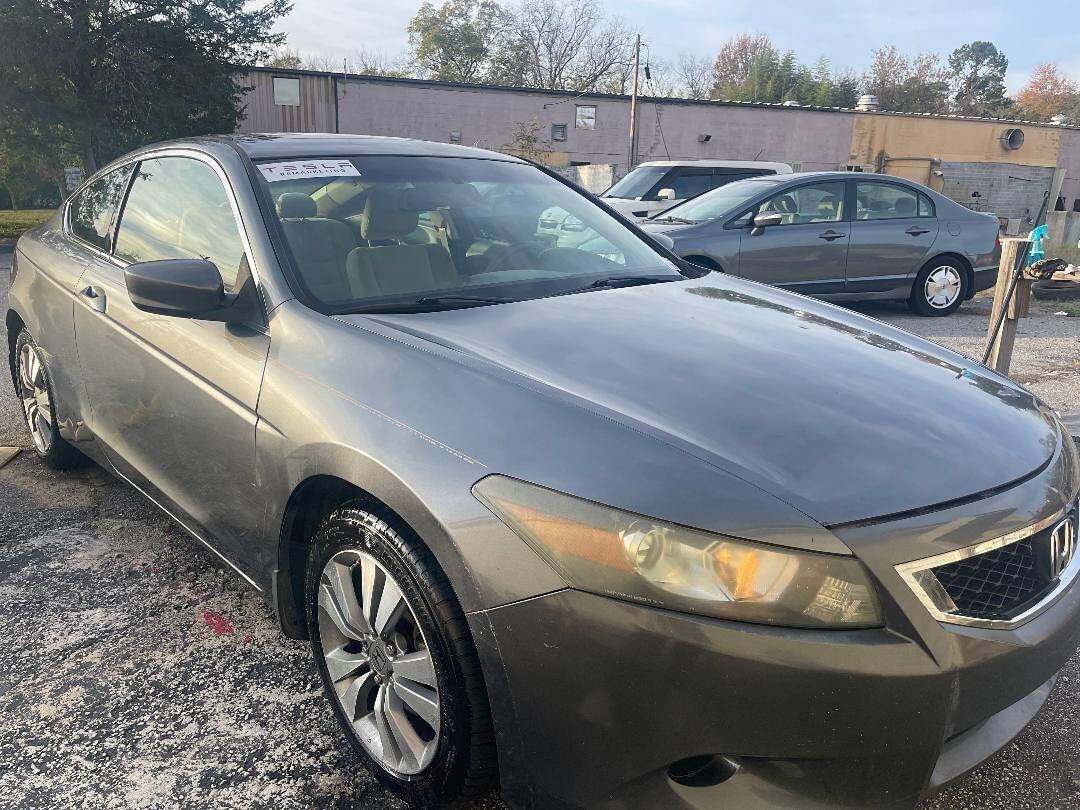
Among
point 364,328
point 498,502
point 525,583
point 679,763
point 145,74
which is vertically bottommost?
point 679,763

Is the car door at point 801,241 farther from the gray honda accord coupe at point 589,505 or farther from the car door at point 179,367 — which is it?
the car door at point 179,367

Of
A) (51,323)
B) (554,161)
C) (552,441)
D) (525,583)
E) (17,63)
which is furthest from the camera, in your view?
(554,161)

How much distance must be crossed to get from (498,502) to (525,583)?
0.52 feet

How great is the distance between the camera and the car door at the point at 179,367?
228cm

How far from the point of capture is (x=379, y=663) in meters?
1.94

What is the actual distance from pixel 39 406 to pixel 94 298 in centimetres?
111

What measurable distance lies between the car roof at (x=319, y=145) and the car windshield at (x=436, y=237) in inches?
2.4

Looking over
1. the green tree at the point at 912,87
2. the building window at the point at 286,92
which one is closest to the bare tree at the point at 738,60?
the green tree at the point at 912,87

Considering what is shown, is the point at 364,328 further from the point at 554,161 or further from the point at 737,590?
the point at 554,161

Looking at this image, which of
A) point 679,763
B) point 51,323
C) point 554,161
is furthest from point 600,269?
point 554,161

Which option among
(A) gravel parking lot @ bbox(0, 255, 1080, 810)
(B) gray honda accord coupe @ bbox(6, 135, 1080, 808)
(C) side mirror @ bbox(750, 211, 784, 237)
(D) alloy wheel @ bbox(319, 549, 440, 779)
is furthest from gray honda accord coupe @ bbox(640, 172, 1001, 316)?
(D) alloy wheel @ bbox(319, 549, 440, 779)

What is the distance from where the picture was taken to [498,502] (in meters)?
1.58

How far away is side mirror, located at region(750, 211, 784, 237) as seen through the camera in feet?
26.8

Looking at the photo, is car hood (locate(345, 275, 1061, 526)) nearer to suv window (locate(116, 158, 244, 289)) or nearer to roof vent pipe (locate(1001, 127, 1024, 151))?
suv window (locate(116, 158, 244, 289))
